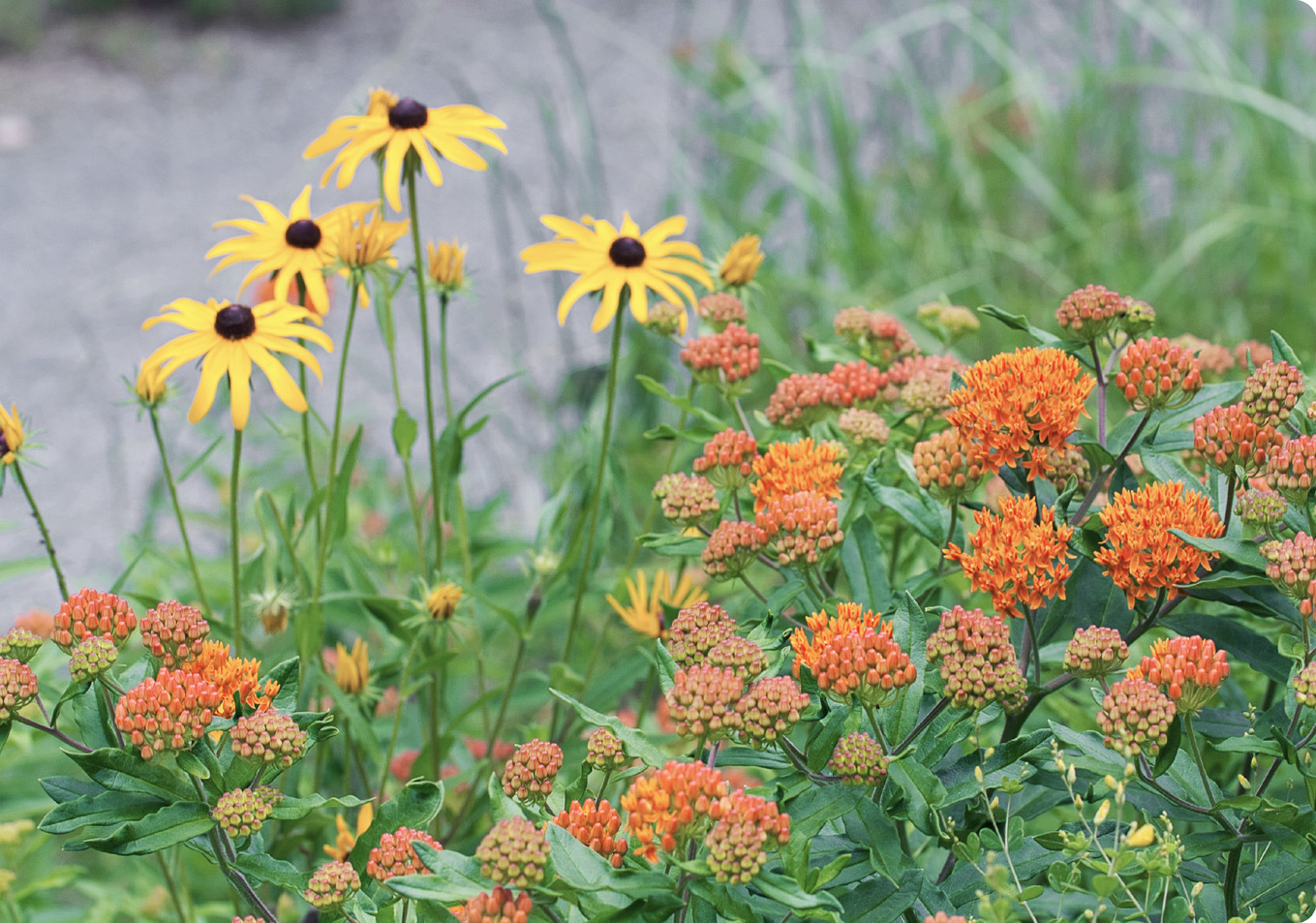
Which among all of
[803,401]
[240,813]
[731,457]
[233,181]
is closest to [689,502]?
[731,457]

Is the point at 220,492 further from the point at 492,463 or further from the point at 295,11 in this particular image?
the point at 295,11

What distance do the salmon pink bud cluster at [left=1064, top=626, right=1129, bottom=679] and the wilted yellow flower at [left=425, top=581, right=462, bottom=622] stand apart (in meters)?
0.71

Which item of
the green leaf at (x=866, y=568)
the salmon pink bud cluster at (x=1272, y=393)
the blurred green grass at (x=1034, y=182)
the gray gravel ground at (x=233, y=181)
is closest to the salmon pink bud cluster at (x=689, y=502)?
the green leaf at (x=866, y=568)

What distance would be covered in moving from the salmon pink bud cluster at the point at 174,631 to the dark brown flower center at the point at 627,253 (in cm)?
54

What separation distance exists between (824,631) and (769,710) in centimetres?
8

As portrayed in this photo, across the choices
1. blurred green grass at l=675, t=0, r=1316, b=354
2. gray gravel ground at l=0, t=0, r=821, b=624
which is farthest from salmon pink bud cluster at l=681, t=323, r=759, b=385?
blurred green grass at l=675, t=0, r=1316, b=354

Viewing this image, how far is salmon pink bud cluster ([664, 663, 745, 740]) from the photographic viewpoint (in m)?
0.90

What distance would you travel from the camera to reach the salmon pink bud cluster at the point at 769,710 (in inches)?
35.2

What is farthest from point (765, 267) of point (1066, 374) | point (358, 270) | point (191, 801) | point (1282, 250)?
point (191, 801)

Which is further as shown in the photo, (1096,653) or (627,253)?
(627,253)

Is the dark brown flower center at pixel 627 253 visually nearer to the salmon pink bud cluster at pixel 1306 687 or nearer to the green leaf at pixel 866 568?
the green leaf at pixel 866 568

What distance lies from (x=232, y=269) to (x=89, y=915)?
239 cm

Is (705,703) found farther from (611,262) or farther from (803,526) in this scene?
(611,262)

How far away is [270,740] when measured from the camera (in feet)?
3.05
